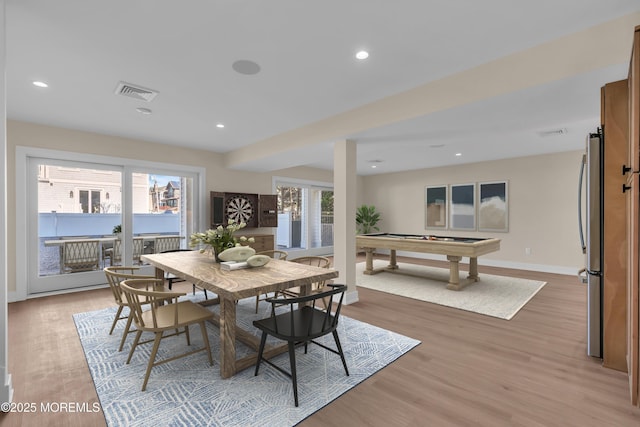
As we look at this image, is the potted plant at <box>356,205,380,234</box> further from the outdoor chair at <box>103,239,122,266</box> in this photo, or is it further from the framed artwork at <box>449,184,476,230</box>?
the outdoor chair at <box>103,239,122,266</box>

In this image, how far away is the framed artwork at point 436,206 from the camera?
7.69 m

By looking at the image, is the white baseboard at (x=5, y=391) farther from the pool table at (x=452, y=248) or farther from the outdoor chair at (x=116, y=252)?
the pool table at (x=452, y=248)

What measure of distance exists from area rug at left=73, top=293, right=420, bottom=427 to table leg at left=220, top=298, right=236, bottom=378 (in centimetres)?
8

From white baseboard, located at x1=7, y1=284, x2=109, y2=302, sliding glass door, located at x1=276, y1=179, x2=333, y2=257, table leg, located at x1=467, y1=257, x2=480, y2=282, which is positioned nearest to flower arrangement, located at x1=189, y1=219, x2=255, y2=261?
white baseboard, located at x1=7, y1=284, x2=109, y2=302

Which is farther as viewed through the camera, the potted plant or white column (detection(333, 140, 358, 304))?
the potted plant

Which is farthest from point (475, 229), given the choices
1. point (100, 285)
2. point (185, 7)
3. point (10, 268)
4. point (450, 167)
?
point (10, 268)

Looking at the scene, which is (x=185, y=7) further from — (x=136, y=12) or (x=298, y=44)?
(x=298, y=44)

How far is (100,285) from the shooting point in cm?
494

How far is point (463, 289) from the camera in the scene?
474cm

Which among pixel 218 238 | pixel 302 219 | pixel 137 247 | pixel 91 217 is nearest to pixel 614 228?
pixel 218 238

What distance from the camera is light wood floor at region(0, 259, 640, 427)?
5.94 ft

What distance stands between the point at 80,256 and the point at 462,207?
7.94 metres

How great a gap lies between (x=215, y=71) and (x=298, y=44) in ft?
3.00

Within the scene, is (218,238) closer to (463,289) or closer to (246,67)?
(246,67)
